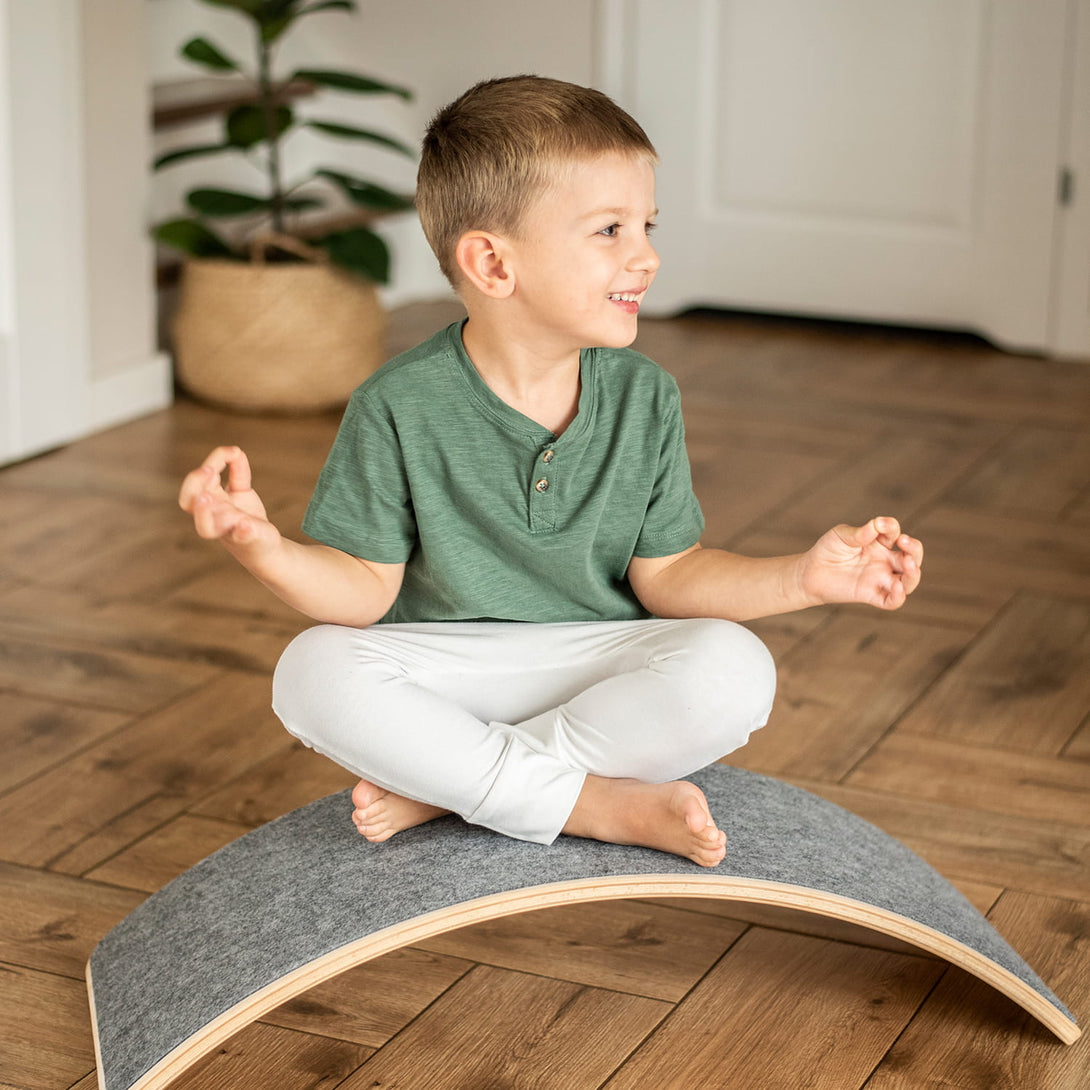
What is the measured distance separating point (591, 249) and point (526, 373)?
Result: 11 centimetres

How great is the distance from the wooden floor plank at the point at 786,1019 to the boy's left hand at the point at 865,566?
0.91 ft

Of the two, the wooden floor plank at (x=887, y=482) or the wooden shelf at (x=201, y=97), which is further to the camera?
the wooden shelf at (x=201, y=97)

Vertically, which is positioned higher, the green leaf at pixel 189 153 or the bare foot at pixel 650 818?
the green leaf at pixel 189 153

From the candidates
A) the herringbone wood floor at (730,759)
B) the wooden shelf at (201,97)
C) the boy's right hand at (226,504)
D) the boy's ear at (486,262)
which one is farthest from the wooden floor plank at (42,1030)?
the wooden shelf at (201,97)

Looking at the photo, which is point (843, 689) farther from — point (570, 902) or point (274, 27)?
point (274, 27)

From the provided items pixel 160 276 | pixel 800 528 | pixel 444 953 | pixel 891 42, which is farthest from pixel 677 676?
pixel 891 42

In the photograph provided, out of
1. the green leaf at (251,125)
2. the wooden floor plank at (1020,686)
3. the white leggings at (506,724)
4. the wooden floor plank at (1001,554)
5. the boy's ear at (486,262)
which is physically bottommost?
the wooden floor plank at (1001,554)

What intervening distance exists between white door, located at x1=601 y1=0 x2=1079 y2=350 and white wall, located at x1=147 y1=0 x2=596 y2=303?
16 centimetres

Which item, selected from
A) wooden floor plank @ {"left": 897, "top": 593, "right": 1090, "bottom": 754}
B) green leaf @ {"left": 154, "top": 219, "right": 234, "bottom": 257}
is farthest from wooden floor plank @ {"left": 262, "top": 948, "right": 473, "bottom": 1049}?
green leaf @ {"left": 154, "top": 219, "right": 234, "bottom": 257}

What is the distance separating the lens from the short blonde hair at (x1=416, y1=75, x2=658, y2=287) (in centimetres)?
104

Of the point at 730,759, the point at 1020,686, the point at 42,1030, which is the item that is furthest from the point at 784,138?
the point at 42,1030

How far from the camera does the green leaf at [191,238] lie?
257 centimetres

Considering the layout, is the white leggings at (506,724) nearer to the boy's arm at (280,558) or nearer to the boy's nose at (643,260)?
the boy's arm at (280,558)

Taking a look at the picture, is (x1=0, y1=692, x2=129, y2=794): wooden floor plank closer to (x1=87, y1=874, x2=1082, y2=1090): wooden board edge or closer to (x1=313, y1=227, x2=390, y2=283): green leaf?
(x1=87, y1=874, x2=1082, y2=1090): wooden board edge
